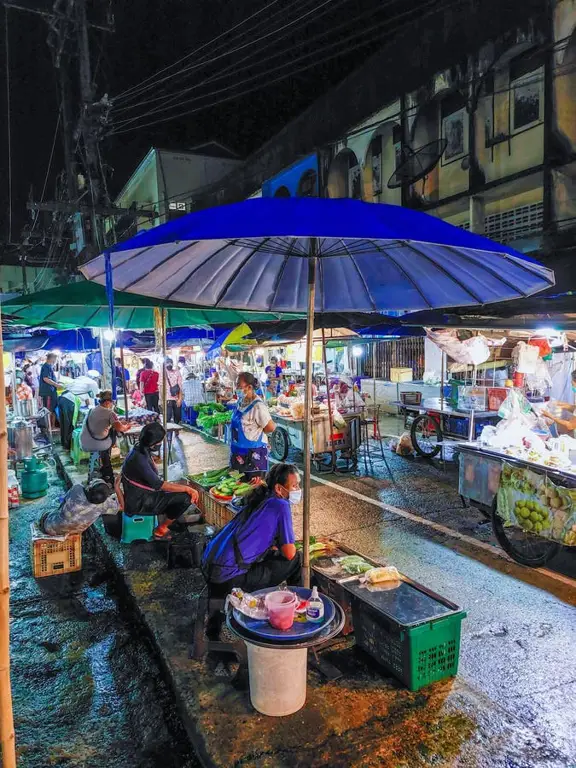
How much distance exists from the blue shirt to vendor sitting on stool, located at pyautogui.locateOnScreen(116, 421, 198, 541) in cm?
239

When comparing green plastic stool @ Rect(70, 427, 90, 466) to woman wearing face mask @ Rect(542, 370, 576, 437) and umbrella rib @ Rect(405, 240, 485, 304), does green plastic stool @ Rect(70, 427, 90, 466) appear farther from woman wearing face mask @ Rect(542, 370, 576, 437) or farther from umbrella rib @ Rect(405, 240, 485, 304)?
umbrella rib @ Rect(405, 240, 485, 304)

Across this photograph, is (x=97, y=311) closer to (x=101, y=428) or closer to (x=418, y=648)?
(x=101, y=428)

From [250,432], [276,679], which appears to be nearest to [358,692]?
[276,679]

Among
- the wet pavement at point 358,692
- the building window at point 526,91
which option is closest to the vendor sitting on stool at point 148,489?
the wet pavement at point 358,692

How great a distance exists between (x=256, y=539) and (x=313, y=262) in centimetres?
235

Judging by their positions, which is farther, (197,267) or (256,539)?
(256,539)

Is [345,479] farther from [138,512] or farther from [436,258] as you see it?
[436,258]

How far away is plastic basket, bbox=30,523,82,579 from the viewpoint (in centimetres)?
620

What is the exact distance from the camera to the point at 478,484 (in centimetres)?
703

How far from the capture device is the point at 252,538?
14.1ft

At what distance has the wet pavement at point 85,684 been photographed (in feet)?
11.7

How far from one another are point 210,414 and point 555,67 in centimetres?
1276

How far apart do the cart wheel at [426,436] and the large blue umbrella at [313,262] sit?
23.8 ft

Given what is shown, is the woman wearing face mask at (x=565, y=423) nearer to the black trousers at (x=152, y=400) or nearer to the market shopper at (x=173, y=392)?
the black trousers at (x=152, y=400)
